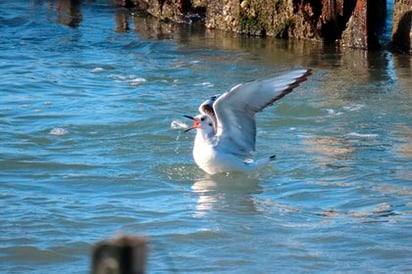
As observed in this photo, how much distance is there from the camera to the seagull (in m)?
7.74

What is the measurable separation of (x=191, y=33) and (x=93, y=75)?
3.41 metres

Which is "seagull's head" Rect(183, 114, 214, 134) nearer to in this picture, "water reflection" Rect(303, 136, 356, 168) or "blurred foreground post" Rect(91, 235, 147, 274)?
"water reflection" Rect(303, 136, 356, 168)

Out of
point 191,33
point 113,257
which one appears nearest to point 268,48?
point 191,33

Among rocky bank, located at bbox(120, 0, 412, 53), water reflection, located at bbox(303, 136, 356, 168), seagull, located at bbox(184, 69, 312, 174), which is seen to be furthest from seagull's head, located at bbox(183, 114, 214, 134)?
rocky bank, located at bbox(120, 0, 412, 53)

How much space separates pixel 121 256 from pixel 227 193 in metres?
5.76

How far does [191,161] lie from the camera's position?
8875 mm

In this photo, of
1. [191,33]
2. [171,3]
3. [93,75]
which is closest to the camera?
[93,75]

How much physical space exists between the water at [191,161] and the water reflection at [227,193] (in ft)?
0.05

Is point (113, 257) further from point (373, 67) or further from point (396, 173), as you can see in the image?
point (373, 67)

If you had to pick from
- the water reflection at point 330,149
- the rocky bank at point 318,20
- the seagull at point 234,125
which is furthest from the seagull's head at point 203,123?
the rocky bank at point 318,20

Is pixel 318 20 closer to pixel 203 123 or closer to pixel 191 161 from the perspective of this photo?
pixel 191 161

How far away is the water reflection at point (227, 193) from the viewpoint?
7348mm

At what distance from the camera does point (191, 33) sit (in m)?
15.6

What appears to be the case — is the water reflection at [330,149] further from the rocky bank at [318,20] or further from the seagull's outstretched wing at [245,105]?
the rocky bank at [318,20]
